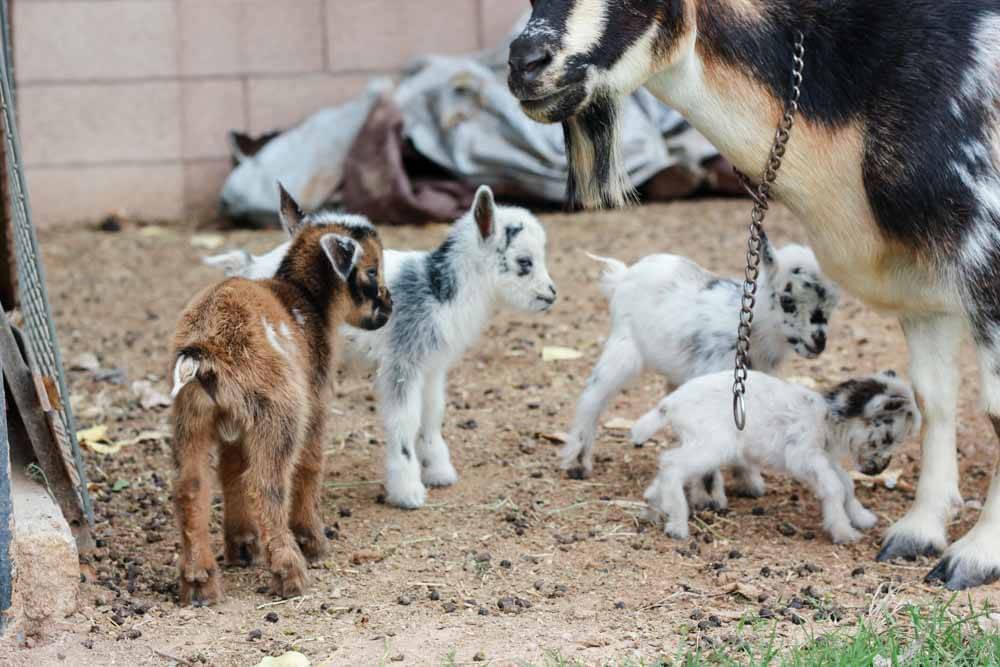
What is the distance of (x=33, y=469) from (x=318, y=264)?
116 cm

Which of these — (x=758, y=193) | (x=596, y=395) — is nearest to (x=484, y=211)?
(x=596, y=395)

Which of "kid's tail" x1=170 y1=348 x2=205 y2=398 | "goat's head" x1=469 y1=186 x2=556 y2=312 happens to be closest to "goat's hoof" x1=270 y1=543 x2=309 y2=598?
"kid's tail" x1=170 y1=348 x2=205 y2=398

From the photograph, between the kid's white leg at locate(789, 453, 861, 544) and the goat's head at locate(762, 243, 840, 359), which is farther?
the goat's head at locate(762, 243, 840, 359)

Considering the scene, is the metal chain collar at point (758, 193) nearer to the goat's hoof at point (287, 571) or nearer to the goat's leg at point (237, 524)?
the goat's hoof at point (287, 571)

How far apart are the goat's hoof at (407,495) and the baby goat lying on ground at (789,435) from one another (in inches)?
33.7

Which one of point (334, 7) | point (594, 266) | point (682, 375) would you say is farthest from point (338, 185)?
point (682, 375)

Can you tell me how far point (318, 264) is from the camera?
4.80 meters

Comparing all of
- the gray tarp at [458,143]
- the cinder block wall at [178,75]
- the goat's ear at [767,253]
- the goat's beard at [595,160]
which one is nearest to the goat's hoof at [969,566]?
the goat's ear at [767,253]

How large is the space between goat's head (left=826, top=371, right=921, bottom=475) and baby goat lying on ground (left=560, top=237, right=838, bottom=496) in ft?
1.22

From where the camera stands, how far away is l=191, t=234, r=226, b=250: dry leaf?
9796mm

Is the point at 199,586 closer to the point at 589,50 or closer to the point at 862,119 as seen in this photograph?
the point at 589,50

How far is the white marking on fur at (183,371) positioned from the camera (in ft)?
13.2

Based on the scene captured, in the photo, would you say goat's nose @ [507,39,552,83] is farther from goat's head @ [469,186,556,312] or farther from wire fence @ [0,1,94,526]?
wire fence @ [0,1,94,526]

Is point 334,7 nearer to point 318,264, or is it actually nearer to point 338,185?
point 338,185
